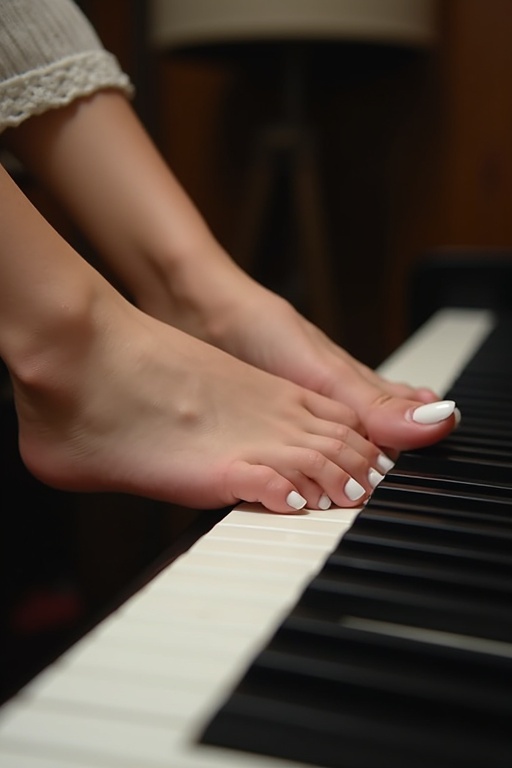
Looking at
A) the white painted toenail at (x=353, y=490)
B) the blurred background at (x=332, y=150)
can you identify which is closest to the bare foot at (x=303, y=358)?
the white painted toenail at (x=353, y=490)

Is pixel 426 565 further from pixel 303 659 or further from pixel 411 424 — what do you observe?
pixel 411 424

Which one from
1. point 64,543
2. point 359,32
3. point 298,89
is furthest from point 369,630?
point 298,89

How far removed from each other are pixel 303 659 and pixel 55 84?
62 cm

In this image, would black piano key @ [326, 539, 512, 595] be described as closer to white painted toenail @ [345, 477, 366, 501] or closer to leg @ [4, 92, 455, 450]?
white painted toenail @ [345, 477, 366, 501]

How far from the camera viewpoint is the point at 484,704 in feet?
0.90

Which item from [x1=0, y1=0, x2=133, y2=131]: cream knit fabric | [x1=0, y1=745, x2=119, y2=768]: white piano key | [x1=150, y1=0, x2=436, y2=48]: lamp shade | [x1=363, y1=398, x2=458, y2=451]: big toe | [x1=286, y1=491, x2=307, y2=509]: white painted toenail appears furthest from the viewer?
[x1=150, y1=0, x2=436, y2=48]: lamp shade

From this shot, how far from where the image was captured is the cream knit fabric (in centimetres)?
72

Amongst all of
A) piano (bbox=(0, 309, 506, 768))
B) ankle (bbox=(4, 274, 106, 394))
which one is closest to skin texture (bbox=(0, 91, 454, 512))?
ankle (bbox=(4, 274, 106, 394))

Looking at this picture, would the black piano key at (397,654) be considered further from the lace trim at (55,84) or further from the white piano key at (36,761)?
the lace trim at (55,84)

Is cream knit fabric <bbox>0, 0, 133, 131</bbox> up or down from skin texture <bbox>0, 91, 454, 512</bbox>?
up

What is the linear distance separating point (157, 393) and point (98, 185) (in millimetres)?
297

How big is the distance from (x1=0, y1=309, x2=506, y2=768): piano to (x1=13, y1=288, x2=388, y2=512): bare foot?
4.0 inches

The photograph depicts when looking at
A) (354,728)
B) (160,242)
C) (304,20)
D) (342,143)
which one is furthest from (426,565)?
(342,143)

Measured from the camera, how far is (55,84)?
29.7 inches
